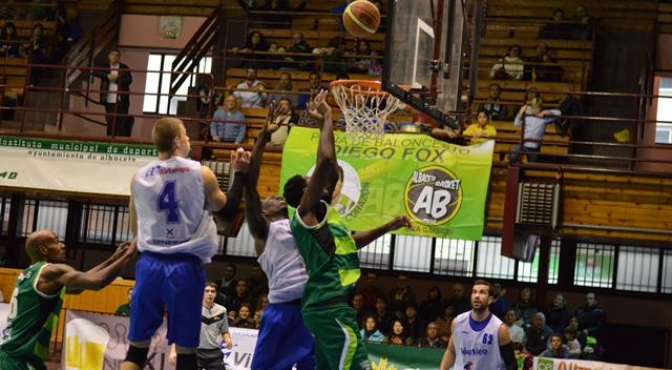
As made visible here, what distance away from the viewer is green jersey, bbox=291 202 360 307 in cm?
826

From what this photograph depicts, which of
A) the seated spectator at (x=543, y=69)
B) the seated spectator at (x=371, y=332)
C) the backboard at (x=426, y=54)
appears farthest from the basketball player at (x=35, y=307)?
the seated spectator at (x=543, y=69)

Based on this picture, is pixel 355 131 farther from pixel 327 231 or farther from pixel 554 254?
pixel 554 254

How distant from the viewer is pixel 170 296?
7.73 meters

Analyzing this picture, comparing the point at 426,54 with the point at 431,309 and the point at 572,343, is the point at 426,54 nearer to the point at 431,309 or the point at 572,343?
the point at 572,343

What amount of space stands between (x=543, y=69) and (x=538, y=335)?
6245mm

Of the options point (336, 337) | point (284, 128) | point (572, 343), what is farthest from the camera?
point (284, 128)

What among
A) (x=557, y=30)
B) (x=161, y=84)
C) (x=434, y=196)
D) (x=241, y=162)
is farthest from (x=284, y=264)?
(x=161, y=84)

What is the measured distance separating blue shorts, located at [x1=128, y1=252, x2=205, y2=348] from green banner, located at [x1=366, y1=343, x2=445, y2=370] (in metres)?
9.16

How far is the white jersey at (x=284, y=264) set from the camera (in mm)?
8672

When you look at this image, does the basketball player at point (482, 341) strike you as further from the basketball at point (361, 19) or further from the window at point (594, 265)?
the window at point (594, 265)

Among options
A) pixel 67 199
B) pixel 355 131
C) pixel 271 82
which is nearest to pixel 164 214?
pixel 355 131

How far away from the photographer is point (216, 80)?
24969mm

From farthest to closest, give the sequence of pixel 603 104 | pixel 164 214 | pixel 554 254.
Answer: pixel 554 254, pixel 603 104, pixel 164 214

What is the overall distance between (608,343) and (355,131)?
11.2 meters
